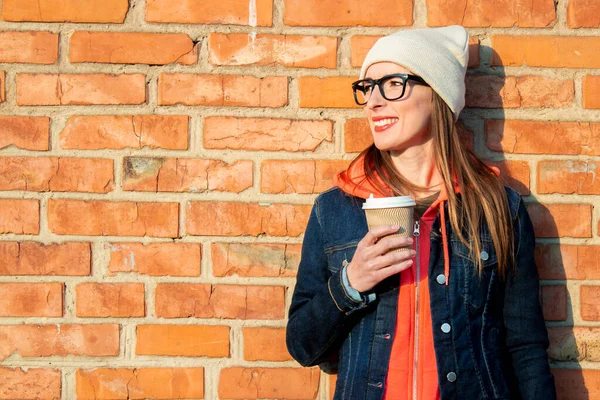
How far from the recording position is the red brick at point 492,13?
231 centimetres

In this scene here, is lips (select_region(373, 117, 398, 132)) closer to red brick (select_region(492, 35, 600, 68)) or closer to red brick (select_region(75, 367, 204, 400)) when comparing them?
red brick (select_region(492, 35, 600, 68))

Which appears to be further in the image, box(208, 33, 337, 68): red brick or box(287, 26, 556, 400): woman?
box(208, 33, 337, 68): red brick

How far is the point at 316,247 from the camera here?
2137 millimetres

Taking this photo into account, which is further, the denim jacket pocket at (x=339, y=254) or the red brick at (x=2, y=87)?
Result: the red brick at (x=2, y=87)

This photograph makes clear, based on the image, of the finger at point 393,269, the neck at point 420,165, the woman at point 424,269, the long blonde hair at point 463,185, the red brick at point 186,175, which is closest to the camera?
the finger at point 393,269

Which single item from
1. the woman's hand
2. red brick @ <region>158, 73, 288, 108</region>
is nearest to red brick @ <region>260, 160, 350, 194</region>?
→ red brick @ <region>158, 73, 288, 108</region>

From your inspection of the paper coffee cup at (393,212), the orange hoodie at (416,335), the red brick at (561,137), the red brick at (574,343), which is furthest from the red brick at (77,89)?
the red brick at (574,343)

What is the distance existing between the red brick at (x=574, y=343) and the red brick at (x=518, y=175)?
19.1 inches

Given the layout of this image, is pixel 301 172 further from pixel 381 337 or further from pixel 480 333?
pixel 480 333

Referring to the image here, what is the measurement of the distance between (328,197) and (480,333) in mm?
624

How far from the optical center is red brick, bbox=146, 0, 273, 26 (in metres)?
2.29

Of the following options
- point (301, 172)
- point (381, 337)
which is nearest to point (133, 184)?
point (301, 172)

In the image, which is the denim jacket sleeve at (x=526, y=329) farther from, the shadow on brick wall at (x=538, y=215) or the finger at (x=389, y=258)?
the finger at (x=389, y=258)

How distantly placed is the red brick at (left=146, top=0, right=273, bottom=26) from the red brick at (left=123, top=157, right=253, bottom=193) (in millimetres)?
474
